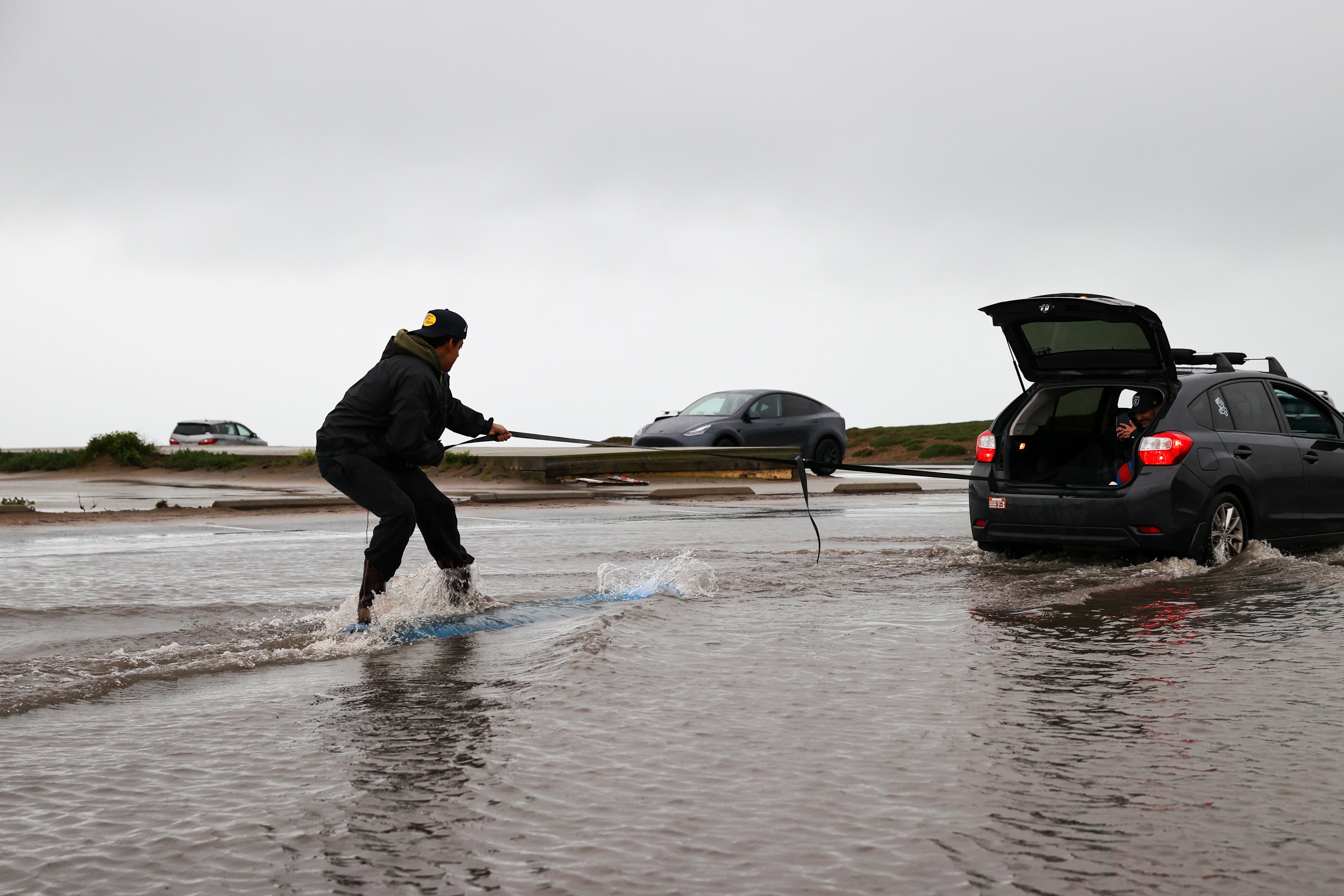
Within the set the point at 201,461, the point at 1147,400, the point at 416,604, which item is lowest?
the point at 416,604

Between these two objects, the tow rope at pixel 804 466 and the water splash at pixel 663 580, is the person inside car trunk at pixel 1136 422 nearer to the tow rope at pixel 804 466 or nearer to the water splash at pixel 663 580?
the tow rope at pixel 804 466

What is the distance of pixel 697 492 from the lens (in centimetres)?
2084

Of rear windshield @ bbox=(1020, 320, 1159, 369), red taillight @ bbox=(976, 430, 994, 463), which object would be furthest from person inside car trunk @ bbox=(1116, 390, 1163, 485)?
red taillight @ bbox=(976, 430, 994, 463)

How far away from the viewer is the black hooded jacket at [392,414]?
7.17 metres

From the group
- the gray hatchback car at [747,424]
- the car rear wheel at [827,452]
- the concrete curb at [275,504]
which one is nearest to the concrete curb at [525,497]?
the concrete curb at [275,504]

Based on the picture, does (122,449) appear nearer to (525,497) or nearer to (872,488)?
(525,497)

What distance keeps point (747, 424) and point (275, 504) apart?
357 inches

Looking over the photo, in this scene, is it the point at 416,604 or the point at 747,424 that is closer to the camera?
the point at 416,604

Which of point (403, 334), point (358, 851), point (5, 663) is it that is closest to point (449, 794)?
point (358, 851)

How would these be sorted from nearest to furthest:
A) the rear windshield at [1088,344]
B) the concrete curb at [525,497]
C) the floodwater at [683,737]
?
the floodwater at [683,737], the rear windshield at [1088,344], the concrete curb at [525,497]

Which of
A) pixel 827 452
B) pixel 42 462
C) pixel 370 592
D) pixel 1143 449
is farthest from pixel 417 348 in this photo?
pixel 42 462

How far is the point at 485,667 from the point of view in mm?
6016

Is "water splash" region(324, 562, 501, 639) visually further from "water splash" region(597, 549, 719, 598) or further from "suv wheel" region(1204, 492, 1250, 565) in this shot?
"suv wheel" region(1204, 492, 1250, 565)

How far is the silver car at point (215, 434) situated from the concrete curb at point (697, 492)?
34.1m
